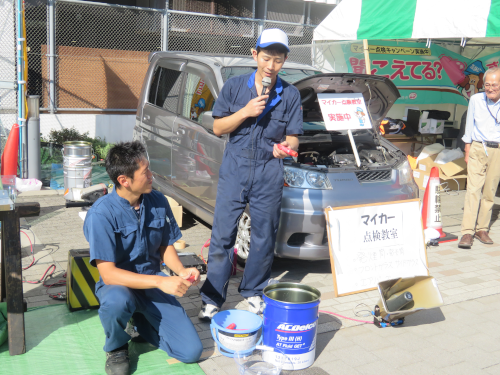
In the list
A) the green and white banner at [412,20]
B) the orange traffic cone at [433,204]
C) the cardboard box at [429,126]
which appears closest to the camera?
the green and white banner at [412,20]

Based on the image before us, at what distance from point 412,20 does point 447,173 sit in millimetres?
3185

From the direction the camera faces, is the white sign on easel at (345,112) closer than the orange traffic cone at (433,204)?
Yes

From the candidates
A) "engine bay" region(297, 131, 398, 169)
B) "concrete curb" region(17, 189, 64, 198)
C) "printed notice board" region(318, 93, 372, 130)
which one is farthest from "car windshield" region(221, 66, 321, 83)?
"concrete curb" region(17, 189, 64, 198)

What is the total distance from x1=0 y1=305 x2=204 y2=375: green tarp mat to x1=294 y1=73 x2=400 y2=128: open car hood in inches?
104

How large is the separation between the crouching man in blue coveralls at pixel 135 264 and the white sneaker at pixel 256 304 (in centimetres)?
83

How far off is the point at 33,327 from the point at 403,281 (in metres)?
2.81

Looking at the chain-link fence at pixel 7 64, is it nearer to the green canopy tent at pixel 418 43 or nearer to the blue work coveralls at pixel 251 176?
the green canopy tent at pixel 418 43

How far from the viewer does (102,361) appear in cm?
326

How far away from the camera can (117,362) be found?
10.1 ft

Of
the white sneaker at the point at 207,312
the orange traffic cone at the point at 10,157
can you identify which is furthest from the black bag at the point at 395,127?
the white sneaker at the point at 207,312

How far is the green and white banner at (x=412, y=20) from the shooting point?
5797 millimetres

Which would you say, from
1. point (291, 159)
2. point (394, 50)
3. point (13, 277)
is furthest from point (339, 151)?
point (394, 50)

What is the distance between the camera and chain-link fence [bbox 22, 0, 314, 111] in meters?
11.3

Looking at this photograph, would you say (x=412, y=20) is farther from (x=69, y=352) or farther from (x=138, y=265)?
(x=69, y=352)
